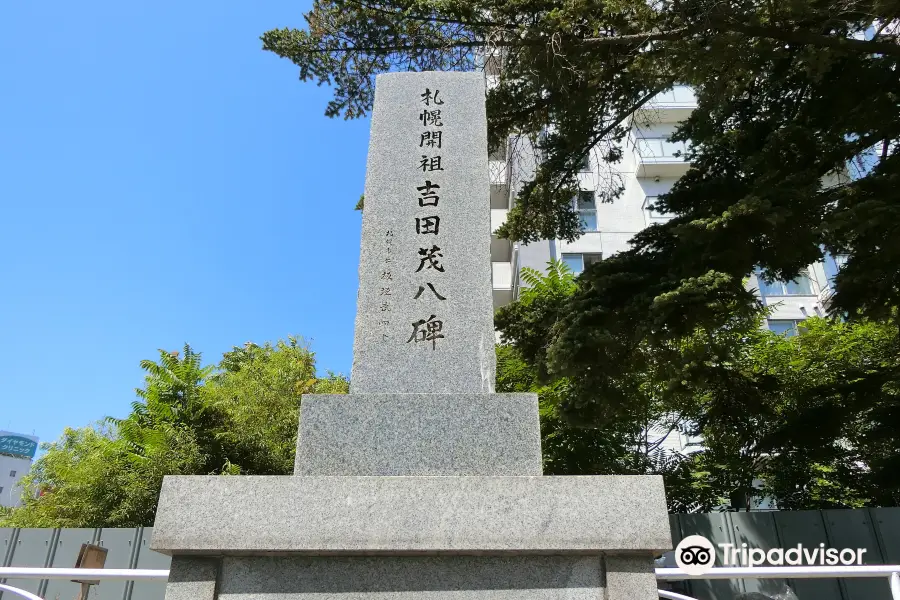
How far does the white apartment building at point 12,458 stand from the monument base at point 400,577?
2792 inches

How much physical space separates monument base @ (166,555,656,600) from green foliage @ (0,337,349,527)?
8.15 meters

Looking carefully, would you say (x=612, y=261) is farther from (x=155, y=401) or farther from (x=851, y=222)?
(x=155, y=401)

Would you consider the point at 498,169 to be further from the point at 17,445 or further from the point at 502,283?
the point at 17,445

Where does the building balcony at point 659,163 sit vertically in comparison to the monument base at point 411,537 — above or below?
above

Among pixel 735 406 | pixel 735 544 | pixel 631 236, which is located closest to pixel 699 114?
pixel 735 406

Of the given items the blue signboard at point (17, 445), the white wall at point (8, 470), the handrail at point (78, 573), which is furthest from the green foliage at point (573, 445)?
the blue signboard at point (17, 445)

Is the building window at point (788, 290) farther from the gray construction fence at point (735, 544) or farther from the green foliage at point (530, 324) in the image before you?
the green foliage at point (530, 324)

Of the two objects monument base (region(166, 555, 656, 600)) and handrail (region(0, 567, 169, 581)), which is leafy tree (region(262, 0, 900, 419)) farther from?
handrail (region(0, 567, 169, 581))

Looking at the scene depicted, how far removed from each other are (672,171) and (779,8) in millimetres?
16660

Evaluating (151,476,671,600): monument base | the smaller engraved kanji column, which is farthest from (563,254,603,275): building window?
(151,476,671,600): monument base

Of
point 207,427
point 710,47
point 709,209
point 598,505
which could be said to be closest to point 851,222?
point 709,209

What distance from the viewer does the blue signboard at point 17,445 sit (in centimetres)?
7452

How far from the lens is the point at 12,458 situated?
6756 cm

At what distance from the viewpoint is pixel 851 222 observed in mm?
5059
